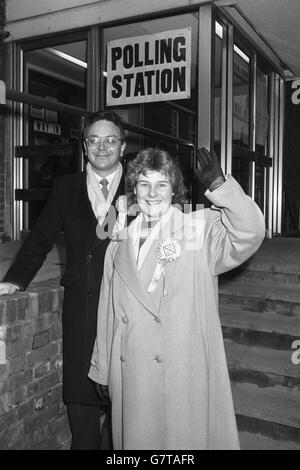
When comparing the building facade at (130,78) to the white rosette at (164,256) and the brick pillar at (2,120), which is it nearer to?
the brick pillar at (2,120)

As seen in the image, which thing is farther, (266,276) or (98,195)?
(266,276)

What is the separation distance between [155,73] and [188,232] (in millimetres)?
3399

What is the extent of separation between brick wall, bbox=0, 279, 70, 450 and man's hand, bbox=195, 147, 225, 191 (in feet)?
3.22

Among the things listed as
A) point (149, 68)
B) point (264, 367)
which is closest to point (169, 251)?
point (264, 367)

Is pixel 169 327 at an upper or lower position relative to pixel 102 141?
lower

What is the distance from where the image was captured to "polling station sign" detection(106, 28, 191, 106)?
4672mm

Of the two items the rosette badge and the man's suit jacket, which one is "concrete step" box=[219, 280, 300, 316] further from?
the rosette badge

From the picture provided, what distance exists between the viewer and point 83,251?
210 centimetres

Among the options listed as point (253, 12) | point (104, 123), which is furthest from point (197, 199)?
point (104, 123)

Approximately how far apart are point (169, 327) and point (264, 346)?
157cm

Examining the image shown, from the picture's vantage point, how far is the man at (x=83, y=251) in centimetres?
208

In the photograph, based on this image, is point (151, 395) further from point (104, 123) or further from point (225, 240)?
point (104, 123)

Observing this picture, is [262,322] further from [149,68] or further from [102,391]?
[149,68]
